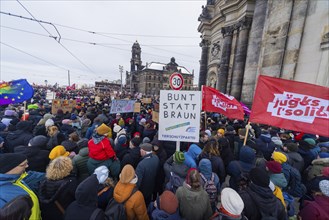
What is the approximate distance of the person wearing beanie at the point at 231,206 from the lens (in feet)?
6.26

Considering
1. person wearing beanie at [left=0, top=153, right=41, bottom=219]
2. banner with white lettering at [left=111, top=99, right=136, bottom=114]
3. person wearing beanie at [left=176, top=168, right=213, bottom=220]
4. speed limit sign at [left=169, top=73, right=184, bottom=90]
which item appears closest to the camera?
person wearing beanie at [left=0, top=153, right=41, bottom=219]

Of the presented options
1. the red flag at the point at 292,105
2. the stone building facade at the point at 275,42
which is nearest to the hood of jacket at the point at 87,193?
the red flag at the point at 292,105

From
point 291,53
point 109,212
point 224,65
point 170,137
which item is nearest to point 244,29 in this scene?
point 224,65

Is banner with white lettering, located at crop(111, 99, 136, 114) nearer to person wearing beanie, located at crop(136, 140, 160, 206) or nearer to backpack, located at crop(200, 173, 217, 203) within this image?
person wearing beanie, located at crop(136, 140, 160, 206)

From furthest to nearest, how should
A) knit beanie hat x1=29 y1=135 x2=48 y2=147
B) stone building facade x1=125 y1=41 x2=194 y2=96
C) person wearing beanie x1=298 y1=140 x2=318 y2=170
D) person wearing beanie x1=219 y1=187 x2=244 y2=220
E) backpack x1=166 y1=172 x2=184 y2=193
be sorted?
stone building facade x1=125 y1=41 x2=194 y2=96 < person wearing beanie x1=298 y1=140 x2=318 y2=170 < knit beanie hat x1=29 y1=135 x2=48 y2=147 < backpack x1=166 y1=172 x2=184 y2=193 < person wearing beanie x1=219 y1=187 x2=244 y2=220

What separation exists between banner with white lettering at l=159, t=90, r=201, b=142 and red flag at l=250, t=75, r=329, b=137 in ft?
3.98

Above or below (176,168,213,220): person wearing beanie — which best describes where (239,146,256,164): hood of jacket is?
above

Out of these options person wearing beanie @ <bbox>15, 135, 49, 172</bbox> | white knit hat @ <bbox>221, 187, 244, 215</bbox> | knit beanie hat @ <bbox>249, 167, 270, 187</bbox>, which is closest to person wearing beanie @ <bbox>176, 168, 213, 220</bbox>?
white knit hat @ <bbox>221, 187, 244, 215</bbox>

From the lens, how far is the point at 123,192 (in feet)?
7.21

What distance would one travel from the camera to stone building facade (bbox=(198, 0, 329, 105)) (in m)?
8.26

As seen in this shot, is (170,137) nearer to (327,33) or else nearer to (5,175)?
(5,175)

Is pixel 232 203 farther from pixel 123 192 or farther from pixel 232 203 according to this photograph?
pixel 123 192

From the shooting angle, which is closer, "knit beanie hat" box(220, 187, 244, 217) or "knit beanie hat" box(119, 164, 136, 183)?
"knit beanie hat" box(220, 187, 244, 217)

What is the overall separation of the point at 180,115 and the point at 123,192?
1.88 metres
